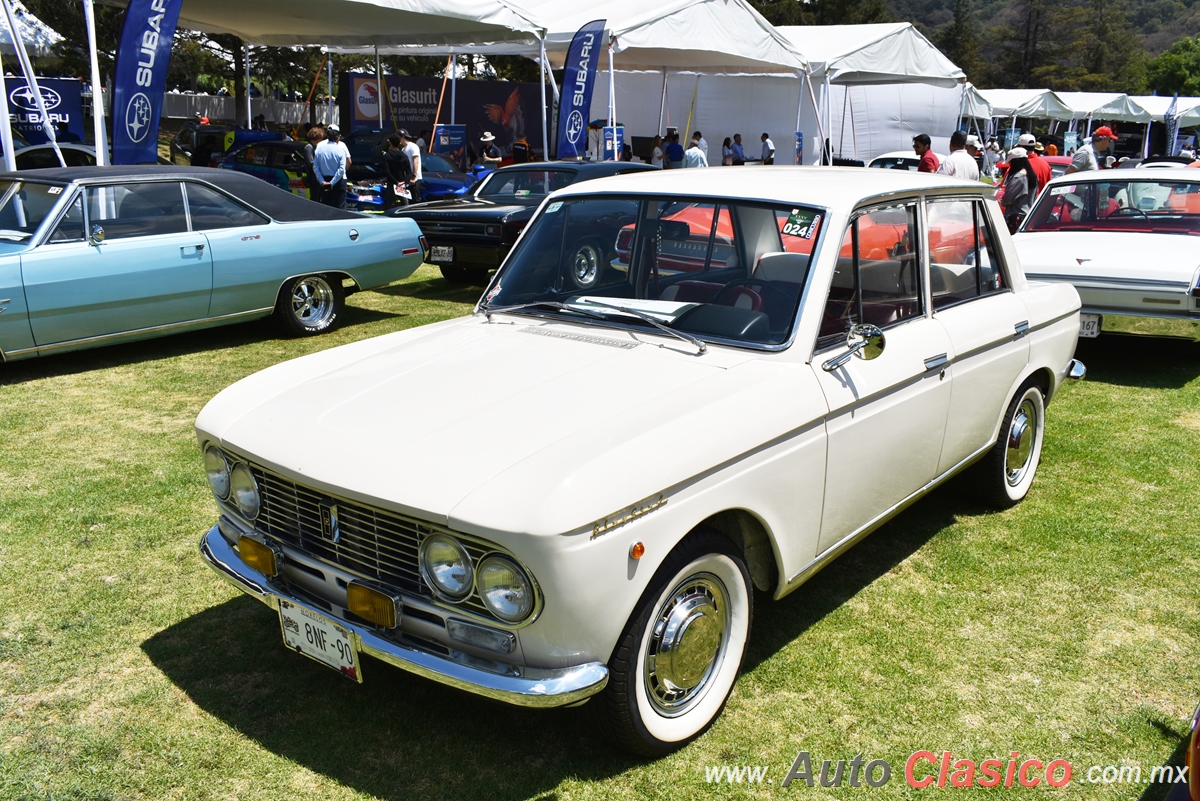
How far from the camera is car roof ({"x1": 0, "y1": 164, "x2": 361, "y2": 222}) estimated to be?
7238mm

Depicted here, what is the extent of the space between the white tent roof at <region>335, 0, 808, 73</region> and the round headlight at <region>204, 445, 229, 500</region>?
13880 millimetres

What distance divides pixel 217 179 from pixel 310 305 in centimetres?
135

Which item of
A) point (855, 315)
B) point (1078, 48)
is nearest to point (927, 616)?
point (855, 315)

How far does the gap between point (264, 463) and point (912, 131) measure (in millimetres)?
33744

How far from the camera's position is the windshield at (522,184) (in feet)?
36.6

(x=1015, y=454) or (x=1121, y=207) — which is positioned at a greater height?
(x=1121, y=207)

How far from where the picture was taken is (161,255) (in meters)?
7.27

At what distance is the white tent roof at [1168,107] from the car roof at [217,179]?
42009mm

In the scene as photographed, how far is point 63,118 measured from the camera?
24703 millimetres

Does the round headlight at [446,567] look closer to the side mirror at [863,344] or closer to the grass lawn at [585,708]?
the grass lawn at [585,708]

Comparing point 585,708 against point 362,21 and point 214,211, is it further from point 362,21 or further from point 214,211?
point 362,21

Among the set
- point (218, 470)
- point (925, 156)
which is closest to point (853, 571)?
point (218, 470)

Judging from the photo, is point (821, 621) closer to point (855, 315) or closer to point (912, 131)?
point (855, 315)

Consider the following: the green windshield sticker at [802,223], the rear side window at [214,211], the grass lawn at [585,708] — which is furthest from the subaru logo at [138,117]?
the green windshield sticker at [802,223]
